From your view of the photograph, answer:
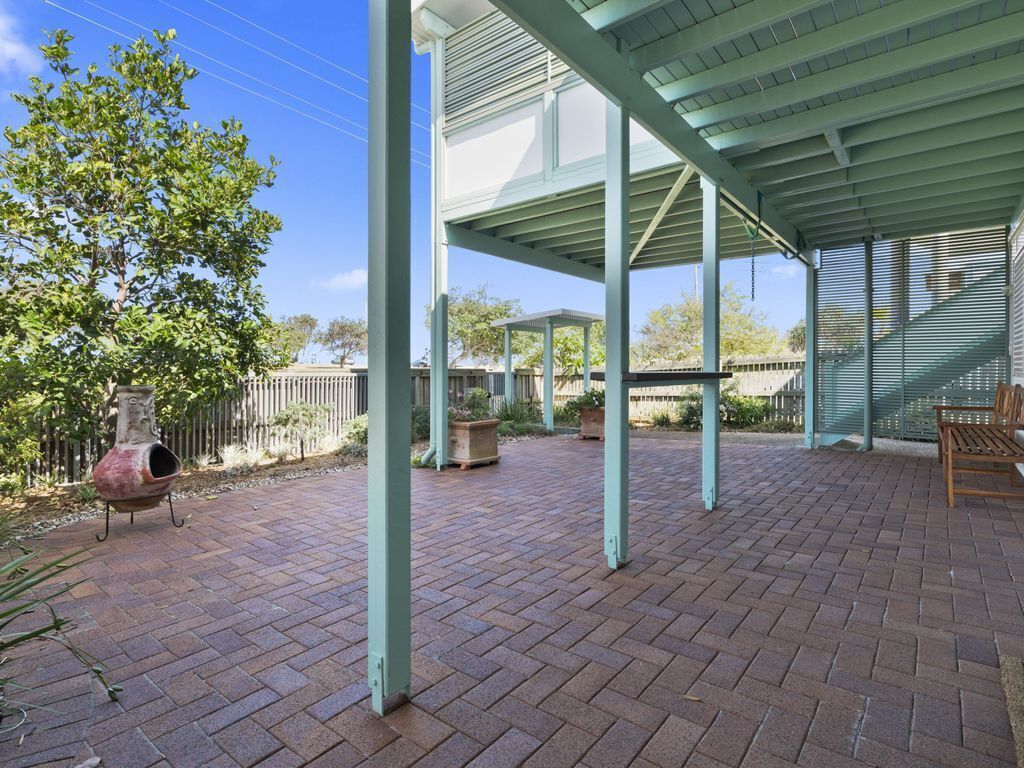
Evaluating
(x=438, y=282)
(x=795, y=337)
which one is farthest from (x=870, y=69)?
(x=795, y=337)

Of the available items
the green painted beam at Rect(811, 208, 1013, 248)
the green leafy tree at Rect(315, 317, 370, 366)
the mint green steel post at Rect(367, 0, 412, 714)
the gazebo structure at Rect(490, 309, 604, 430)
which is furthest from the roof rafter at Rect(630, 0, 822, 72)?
the green leafy tree at Rect(315, 317, 370, 366)

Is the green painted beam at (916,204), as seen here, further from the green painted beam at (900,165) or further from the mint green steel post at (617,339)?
the mint green steel post at (617,339)

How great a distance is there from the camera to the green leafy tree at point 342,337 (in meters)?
25.9

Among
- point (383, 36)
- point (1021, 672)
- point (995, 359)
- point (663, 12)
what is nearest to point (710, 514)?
point (1021, 672)

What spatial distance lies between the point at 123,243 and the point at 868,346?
29.1 feet

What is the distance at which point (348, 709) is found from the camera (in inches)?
66.8

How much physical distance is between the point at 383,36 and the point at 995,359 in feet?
26.6

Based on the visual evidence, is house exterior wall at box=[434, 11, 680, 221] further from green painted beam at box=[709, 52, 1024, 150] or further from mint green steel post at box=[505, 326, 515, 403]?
mint green steel post at box=[505, 326, 515, 403]

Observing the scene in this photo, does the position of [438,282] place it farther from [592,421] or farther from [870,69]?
[870,69]

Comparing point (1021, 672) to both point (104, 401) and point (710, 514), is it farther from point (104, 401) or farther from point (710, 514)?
point (104, 401)

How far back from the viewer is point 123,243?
4895 mm

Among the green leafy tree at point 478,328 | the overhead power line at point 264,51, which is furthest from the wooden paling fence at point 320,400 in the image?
the green leafy tree at point 478,328

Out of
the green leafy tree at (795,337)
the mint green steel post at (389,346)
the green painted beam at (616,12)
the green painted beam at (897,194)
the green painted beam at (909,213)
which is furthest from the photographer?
the green leafy tree at (795,337)

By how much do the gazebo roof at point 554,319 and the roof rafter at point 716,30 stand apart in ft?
20.3
